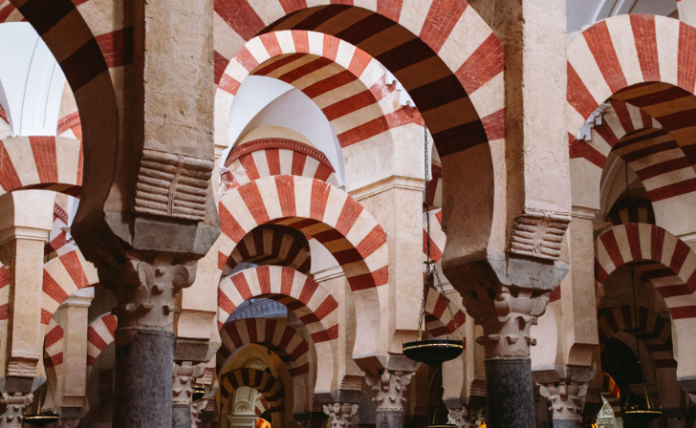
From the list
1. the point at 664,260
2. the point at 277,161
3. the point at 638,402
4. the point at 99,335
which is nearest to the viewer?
the point at 664,260

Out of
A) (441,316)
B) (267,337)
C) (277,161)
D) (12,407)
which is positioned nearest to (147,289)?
(12,407)

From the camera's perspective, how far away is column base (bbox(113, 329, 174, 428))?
3738mm

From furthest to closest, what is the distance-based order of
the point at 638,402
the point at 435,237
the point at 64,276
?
the point at 638,402 < the point at 64,276 < the point at 435,237

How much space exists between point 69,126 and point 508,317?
7.48 metres

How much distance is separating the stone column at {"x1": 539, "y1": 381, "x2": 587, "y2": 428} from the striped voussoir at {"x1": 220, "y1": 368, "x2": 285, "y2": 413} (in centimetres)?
901

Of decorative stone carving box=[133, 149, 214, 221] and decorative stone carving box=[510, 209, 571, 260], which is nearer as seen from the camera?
decorative stone carving box=[133, 149, 214, 221]

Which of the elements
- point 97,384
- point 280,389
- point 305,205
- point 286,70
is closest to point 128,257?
point 305,205

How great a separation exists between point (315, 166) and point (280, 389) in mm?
5405

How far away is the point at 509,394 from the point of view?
4941 millimetres

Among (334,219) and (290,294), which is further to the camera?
(290,294)

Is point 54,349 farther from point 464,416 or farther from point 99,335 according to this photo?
point 464,416

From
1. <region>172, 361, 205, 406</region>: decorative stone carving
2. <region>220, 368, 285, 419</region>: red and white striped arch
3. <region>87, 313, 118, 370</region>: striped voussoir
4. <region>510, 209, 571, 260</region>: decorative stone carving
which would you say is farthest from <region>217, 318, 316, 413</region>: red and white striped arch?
<region>510, 209, 571, 260</region>: decorative stone carving

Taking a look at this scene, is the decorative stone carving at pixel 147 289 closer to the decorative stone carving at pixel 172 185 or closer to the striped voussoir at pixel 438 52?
the decorative stone carving at pixel 172 185

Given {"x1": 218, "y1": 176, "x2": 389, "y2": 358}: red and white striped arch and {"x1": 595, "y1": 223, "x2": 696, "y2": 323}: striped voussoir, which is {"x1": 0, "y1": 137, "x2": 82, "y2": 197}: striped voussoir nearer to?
{"x1": 218, "y1": 176, "x2": 389, "y2": 358}: red and white striped arch
